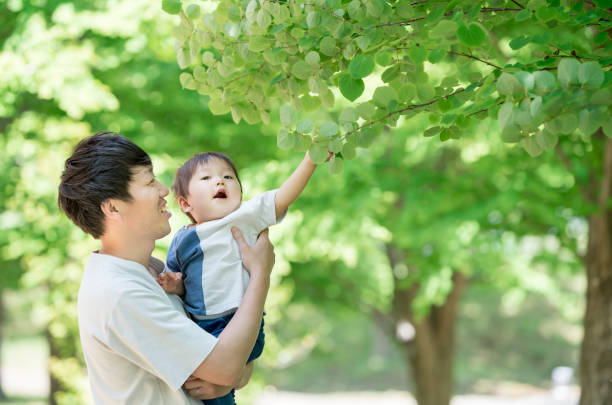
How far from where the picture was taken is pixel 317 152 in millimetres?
1879

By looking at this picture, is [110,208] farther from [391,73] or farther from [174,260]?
[391,73]

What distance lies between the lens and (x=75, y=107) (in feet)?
21.1

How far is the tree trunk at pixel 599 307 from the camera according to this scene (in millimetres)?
5055

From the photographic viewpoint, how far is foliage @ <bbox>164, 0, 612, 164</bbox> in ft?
4.58

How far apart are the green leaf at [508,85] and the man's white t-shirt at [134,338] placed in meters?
1.04

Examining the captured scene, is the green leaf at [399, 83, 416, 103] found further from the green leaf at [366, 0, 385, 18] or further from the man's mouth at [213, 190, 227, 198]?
the man's mouth at [213, 190, 227, 198]

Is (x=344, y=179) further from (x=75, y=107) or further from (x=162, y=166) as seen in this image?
(x=75, y=107)

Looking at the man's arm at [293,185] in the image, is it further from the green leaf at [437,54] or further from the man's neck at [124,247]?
the green leaf at [437,54]

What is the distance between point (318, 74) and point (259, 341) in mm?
903

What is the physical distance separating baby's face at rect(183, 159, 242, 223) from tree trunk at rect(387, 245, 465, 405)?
28.3ft

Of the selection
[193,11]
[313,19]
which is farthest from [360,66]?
[193,11]

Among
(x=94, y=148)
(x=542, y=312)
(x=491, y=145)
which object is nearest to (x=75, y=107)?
(x=491, y=145)

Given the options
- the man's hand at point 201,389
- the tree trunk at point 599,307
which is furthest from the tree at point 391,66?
the tree trunk at point 599,307

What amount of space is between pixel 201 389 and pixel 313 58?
1.03 metres
